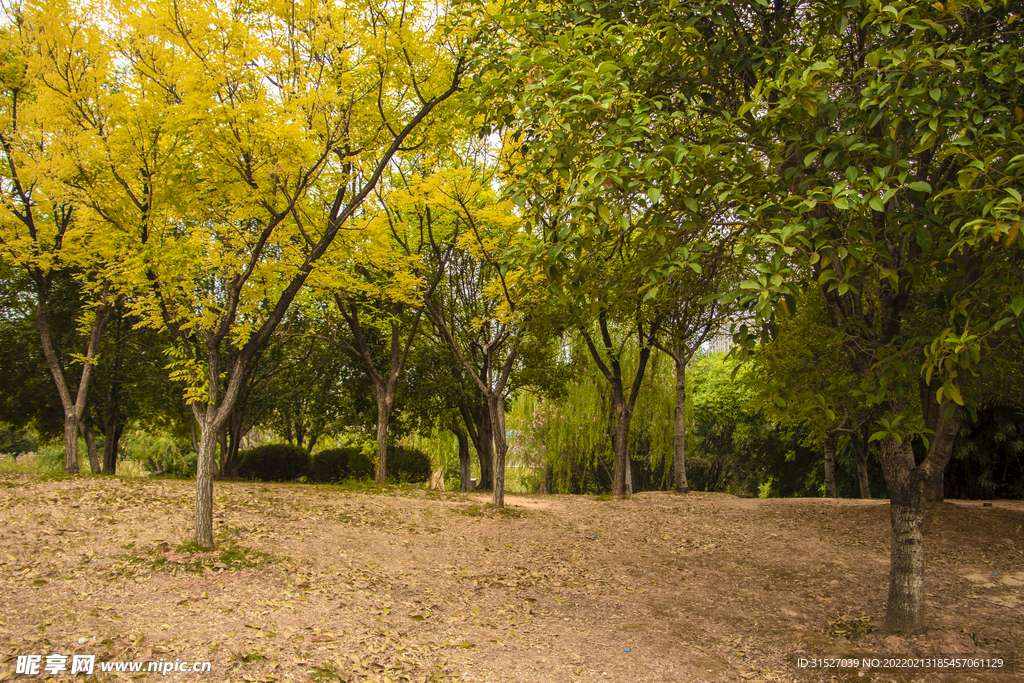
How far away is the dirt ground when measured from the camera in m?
4.89

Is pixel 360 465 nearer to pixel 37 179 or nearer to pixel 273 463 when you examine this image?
pixel 273 463

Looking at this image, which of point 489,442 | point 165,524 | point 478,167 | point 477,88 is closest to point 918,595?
point 477,88

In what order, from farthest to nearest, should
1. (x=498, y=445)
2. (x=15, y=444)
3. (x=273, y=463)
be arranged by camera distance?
(x=15, y=444) < (x=273, y=463) < (x=498, y=445)

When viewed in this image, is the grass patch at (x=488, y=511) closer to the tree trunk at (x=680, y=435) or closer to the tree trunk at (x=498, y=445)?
the tree trunk at (x=498, y=445)

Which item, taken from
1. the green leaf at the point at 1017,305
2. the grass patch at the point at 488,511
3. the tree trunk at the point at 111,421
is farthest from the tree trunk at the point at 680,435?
the tree trunk at the point at 111,421

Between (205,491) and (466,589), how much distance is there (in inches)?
125

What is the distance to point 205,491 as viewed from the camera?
700 cm

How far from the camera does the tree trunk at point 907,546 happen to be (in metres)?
5.27

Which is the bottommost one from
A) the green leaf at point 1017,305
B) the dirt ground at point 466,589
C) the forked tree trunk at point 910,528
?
the dirt ground at point 466,589

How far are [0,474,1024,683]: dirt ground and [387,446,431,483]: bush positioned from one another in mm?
8315

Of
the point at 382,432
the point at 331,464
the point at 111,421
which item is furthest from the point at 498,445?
the point at 111,421

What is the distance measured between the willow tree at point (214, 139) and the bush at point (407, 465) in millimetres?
11623

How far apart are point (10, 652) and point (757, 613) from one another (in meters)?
6.50

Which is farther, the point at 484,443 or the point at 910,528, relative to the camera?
the point at 484,443
